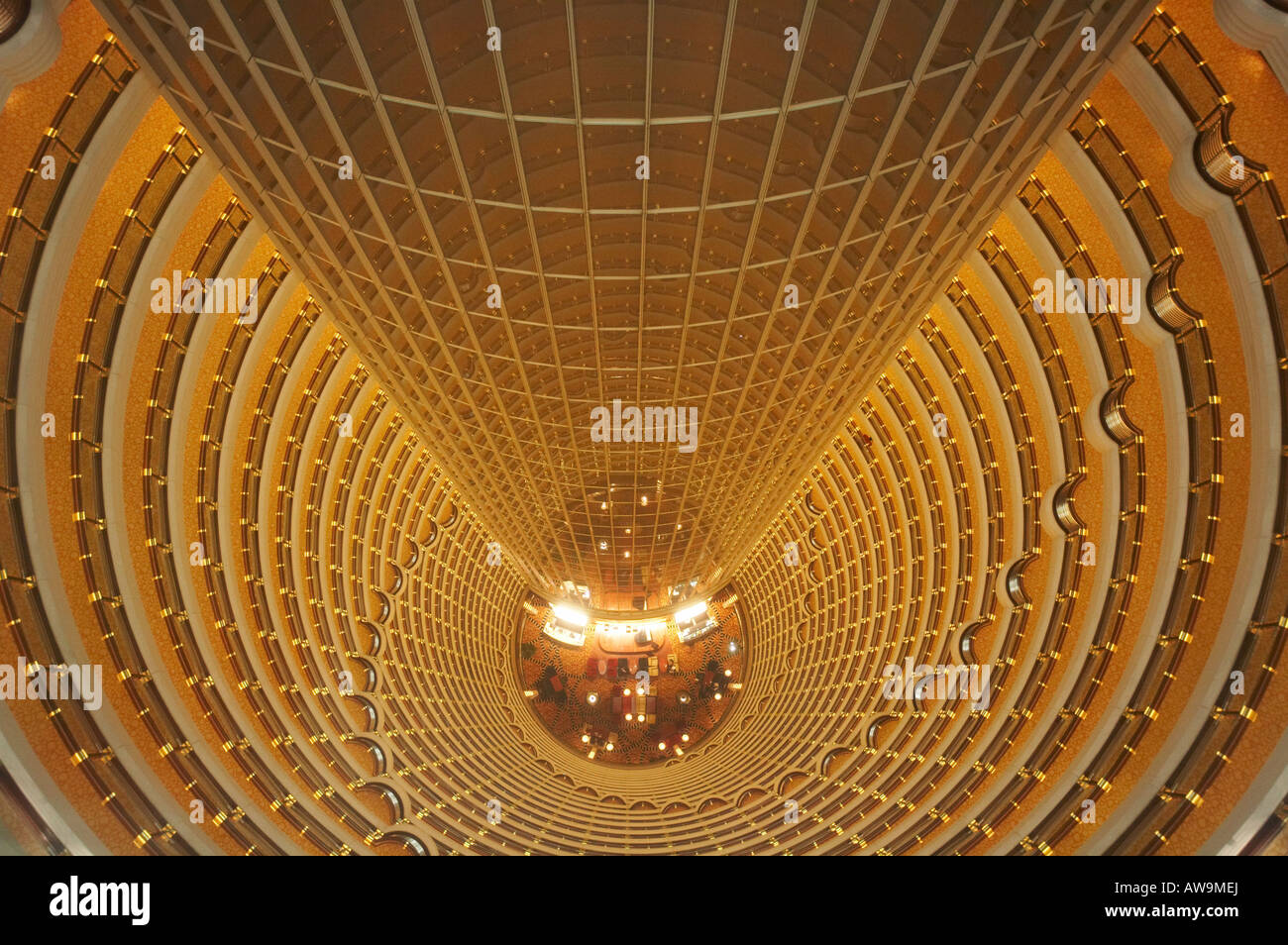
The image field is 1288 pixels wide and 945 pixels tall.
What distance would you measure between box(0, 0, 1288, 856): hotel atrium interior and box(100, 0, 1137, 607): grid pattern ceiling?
0.23ft

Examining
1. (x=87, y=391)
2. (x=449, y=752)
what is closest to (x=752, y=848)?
(x=449, y=752)

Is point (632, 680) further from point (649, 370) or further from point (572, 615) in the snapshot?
point (649, 370)

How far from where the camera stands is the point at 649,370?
54.6 feet

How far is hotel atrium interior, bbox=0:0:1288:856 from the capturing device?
9.45 m

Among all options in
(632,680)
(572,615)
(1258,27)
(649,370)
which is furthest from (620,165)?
(632,680)

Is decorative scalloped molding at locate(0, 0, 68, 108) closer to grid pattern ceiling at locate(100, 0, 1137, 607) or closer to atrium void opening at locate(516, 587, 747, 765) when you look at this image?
grid pattern ceiling at locate(100, 0, 1137, 607)

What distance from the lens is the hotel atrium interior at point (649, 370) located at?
31.0 ft

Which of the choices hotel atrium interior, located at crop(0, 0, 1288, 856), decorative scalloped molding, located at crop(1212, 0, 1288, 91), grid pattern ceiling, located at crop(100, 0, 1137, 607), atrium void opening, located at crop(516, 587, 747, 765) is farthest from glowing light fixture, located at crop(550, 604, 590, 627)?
decorative scalloped molding, located at crop(1212, 0, 1288, 91)

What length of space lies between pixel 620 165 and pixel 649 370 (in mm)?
6037

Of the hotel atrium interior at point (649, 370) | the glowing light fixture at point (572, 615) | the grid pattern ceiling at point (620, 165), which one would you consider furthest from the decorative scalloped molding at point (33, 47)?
the glowing light fixture at point (572, 615)

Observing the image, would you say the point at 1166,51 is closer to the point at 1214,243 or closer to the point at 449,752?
the point at 1214,243

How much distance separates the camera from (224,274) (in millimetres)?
15375

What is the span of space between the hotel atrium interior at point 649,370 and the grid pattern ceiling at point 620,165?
71 mm

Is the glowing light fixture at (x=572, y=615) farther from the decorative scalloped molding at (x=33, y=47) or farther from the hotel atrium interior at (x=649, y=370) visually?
the decorative scalloped molding at (x=33, y=47)
